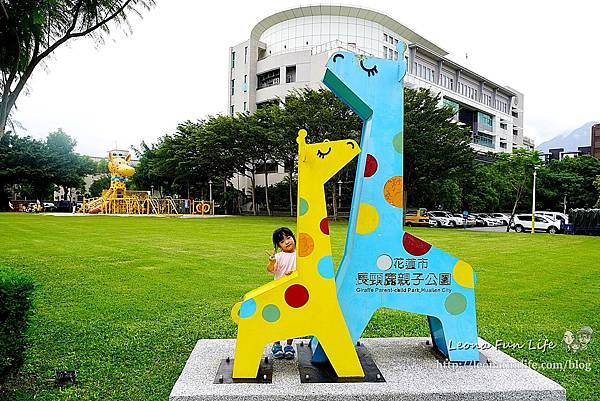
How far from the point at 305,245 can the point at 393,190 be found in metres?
1.02

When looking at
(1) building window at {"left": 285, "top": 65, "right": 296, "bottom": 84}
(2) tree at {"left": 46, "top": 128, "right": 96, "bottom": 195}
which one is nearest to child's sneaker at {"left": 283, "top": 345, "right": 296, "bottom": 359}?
(1) building window at {"left": 285, "top": 65, "right": 296, "bottom": 84}

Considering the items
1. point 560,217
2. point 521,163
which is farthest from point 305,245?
point 521,163

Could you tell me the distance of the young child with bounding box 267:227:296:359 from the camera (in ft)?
16.0

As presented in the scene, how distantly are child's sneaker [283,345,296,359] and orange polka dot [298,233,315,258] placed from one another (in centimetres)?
112

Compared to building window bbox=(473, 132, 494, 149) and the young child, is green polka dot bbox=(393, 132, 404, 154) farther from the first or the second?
building window bbox=(473, 132, 494, 149)

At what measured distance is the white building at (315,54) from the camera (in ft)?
145

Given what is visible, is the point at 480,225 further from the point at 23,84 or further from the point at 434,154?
the point at 23,84

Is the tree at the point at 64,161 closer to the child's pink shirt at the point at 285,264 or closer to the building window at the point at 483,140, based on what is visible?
the building window at the point at 483,140

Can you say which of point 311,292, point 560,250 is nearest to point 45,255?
point 311,292

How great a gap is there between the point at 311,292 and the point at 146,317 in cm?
385

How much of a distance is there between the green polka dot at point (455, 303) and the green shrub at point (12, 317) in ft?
12.3

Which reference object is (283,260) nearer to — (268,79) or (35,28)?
(35,28)

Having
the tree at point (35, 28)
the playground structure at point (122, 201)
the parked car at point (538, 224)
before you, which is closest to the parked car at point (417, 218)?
the parked car at point (538, 224)

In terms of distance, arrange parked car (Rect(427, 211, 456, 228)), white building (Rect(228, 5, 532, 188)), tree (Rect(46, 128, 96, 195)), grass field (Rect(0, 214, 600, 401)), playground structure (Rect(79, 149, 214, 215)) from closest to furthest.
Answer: grass field (Rect(0, 214, 600, 401)) < parked car (Rect(427, 211, 456, 228)) < playground structure (Rect(79, 149, 214, 215)) < white building (Rect(228, 5, 532, 188)) < tree (Rect(46, 128, 96, 195))
